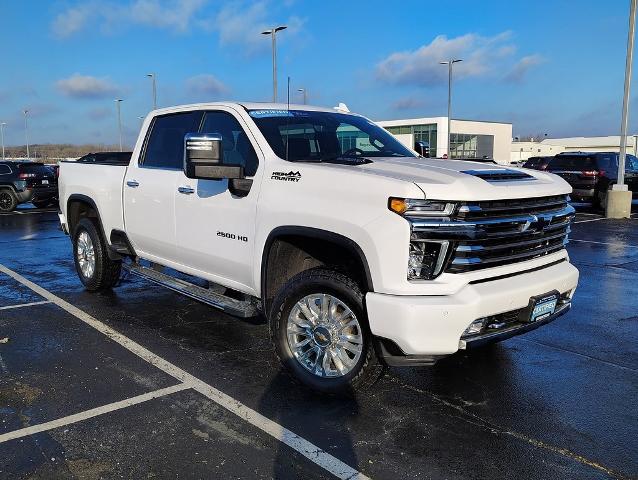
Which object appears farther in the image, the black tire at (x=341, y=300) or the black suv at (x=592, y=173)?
the black suv at (x=592, y=173)

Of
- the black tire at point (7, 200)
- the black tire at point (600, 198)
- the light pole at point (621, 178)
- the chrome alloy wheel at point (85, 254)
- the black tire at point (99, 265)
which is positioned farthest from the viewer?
the black tire at point (7, 200)

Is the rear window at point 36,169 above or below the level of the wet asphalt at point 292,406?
above

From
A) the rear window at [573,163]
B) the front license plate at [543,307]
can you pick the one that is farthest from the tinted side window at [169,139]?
the rear window at [573,163]

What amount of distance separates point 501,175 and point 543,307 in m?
0.92

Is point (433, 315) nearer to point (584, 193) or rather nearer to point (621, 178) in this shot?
point (621, 178)

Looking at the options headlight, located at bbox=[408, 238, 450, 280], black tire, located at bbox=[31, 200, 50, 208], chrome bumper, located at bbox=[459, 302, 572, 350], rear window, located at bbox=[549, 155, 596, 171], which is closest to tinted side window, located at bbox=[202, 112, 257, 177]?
headlight, located at bbox=[408, 238, 450, 280]

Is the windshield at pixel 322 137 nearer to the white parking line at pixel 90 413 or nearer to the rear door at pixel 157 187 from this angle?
the rear door at pixel 157 187

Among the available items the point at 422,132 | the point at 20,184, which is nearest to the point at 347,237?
the point at 20,184

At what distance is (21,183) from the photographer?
18531 millimetres

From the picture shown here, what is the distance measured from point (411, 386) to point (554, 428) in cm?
102

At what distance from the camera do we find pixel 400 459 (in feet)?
10.5

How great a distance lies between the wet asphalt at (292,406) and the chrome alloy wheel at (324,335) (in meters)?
0.23

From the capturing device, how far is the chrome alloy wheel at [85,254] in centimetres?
688

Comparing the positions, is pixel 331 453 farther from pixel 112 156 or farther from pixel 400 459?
pixel 112 156
